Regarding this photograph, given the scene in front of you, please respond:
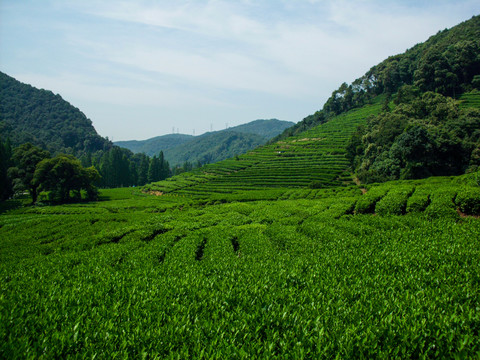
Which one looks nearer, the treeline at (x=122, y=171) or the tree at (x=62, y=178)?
the tree at (x=62, y=178)

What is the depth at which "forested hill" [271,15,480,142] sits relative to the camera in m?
87.0

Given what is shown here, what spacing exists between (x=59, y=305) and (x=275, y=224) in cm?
1738

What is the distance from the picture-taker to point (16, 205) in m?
58.6

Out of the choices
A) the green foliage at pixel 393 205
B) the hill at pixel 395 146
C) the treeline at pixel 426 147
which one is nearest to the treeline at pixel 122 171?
the hill at pixel 395 146

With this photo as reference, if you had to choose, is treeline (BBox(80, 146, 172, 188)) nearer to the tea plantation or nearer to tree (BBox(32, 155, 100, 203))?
tree (BBox(32, 155, 100, 203))

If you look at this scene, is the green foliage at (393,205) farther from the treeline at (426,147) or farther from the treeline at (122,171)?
the treeline at (122,171)

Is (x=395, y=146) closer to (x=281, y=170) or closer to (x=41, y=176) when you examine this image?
(x=281, y=170)

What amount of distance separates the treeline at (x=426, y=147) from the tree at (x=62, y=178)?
71876mm

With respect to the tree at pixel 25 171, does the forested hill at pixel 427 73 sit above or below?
above

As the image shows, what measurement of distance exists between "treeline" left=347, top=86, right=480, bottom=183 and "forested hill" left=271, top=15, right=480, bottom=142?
100ft

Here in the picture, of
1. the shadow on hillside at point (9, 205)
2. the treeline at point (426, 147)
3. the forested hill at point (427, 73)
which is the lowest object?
the shadow on hillside at point (9, 205)

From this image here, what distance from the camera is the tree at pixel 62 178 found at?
206 ft

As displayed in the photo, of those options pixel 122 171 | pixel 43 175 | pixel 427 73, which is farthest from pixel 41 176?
pixel 427 73

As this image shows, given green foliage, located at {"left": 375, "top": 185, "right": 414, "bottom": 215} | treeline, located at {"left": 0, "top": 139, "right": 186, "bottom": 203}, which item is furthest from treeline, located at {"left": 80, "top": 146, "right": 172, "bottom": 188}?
green foliage, located at {"left": 375, "top": 185, "right": 414, "bottom": 215}
